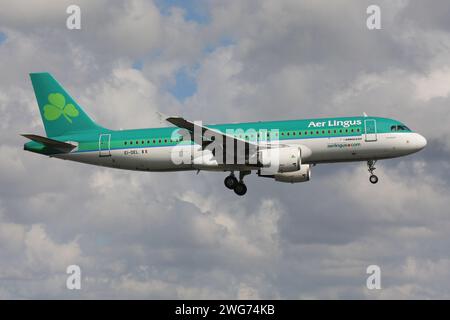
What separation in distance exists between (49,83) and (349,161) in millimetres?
28353

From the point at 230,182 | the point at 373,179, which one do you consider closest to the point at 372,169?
the point at 373,179

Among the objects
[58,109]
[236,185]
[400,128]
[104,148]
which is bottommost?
[236,185]

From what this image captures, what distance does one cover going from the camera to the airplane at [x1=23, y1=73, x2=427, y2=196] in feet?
201

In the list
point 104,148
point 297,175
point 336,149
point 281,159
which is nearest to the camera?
point 281,159

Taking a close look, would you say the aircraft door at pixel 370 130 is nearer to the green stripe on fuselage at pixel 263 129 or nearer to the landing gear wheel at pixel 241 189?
the green stripe on fuselage at pixel 263 129

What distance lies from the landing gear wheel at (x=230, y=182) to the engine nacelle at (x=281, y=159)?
468 cm

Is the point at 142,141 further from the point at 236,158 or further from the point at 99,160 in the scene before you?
the point at 236,158

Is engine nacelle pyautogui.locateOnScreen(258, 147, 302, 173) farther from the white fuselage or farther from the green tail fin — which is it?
→ the green tail fin

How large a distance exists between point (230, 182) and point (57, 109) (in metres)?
17.5

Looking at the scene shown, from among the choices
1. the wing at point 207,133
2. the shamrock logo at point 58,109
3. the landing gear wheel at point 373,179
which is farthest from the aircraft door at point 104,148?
the landing gear wheel at point 373,179

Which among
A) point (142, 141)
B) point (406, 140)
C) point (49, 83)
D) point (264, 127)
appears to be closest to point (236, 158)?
point (264, 127)

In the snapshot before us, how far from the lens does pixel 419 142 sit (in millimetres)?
62562

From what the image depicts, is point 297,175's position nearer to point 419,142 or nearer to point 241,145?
point 241,145

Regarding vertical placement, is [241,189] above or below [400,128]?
below
